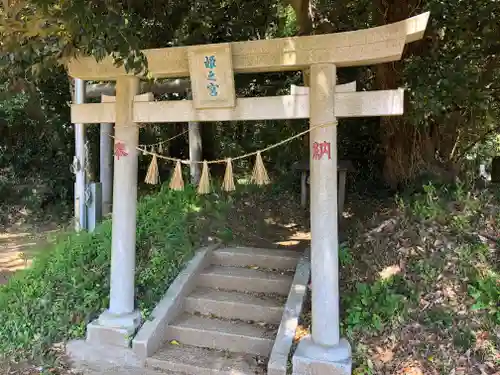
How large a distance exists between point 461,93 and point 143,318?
15.2ft

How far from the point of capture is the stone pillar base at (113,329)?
441 cm

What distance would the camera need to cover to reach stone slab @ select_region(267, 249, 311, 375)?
3.89 m

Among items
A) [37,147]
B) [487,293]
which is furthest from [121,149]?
[37,147]

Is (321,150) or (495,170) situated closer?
(321,150)

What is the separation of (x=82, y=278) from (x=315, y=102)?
340 cm

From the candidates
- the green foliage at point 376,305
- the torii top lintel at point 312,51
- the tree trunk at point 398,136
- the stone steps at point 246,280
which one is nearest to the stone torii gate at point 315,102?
the torii top lintel at point 312,51

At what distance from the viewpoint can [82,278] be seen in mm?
5172

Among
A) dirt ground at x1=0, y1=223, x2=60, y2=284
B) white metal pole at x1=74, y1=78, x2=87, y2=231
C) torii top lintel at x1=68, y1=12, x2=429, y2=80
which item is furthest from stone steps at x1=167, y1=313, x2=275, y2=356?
dirt ground at x1=0, y1=223, x2=60, y2=284

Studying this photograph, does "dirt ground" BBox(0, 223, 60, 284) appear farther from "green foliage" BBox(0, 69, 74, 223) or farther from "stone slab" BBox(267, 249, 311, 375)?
"stone slab" BBox(267, 249, 311, 375)

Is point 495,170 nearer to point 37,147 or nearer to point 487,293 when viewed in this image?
point 487,293

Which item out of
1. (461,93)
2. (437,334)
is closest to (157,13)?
(461,93)

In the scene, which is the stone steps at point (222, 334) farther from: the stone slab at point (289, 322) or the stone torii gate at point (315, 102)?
the stone torii gate at point (315, 102)

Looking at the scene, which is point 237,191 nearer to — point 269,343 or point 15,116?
point 269,343

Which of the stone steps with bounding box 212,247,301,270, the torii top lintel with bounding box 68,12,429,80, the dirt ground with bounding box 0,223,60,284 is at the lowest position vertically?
the dirt ground with bounding box 0,223,60,284
